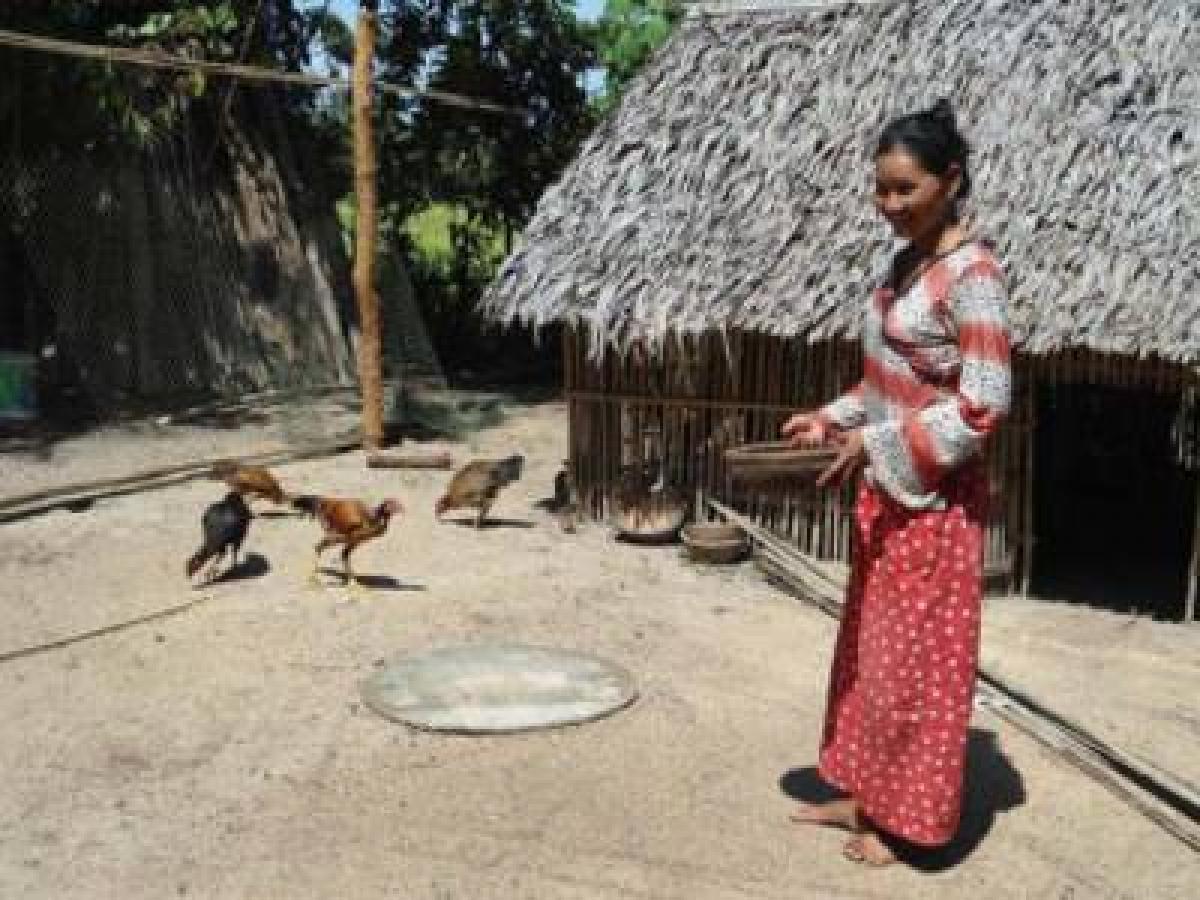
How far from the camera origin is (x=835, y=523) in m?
8.83

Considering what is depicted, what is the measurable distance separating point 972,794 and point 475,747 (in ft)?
6.18

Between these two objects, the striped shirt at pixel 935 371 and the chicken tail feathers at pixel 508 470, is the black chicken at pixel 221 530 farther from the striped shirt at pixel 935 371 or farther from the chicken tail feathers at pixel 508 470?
the striped shirt at pixel 935 371

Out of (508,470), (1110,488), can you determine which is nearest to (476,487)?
(508,470)

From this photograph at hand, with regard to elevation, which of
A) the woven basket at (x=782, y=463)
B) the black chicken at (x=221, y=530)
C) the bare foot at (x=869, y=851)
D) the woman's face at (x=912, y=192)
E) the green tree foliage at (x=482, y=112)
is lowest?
the bare foot at (x=869, y=851)

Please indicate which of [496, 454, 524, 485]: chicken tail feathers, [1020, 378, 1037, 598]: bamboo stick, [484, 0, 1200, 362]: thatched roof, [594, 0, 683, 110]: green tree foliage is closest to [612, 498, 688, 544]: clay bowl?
[496, 454, 524, 485]: chicken tail feathers

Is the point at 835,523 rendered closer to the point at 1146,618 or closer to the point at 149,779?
the point at 1146,618

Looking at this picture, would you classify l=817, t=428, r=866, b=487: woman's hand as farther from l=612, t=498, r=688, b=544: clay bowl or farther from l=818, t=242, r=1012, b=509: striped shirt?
l=612, t=498, r=688, b=544: clay bowl

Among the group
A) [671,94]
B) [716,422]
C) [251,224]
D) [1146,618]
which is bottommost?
[1146,618]

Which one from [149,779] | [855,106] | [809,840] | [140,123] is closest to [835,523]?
[855,106]

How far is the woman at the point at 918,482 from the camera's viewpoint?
3918 millimetres

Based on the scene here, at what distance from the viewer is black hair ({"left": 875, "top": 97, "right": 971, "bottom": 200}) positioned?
154 inches

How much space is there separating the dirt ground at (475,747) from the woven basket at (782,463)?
124cm

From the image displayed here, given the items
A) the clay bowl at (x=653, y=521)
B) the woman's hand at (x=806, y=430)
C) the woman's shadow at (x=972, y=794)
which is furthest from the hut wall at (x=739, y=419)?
the woman's hand at (x=806, y=430)

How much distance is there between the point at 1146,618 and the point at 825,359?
237 cm
